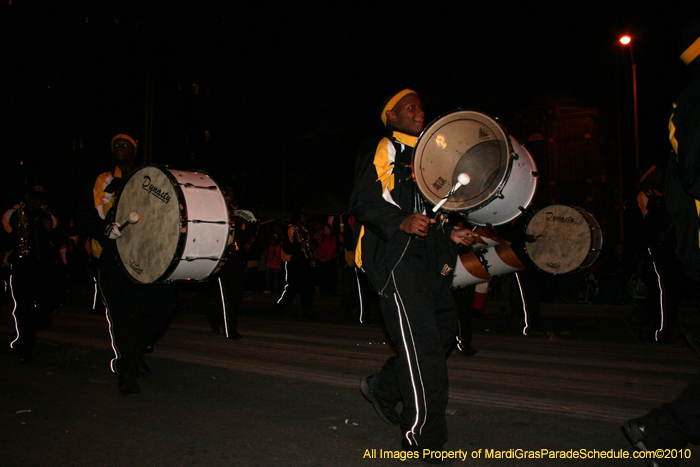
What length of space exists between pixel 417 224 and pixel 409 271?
38 centimetres

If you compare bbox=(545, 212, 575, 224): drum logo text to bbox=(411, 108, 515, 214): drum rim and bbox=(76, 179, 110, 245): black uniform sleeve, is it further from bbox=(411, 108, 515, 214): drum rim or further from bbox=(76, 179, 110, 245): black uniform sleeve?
bbox=(76, 179, 110, 245): black uniform sleeve

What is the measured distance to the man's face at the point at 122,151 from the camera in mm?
5531

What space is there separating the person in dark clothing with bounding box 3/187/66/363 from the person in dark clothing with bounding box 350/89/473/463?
4739mm

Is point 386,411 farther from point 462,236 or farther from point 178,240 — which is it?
point 178,240

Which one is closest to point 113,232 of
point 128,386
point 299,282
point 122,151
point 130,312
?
point 130,312

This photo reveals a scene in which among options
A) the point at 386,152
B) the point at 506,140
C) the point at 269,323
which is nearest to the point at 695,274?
the point at 506,140

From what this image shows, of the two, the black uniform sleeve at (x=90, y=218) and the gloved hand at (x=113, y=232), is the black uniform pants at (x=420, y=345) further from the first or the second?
the black uniform sleeve at (x=90, y=218)

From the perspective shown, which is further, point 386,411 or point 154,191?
point 154,191

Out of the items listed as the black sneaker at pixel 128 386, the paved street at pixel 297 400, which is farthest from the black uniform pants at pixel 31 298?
the black sneaker at pixel 128 386

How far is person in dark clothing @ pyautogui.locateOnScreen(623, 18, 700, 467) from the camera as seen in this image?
2748 mm

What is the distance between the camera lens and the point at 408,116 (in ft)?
12.6

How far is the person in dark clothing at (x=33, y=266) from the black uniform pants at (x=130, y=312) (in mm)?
2012

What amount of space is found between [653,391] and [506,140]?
2.74 m

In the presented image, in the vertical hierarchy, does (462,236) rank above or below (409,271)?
above
